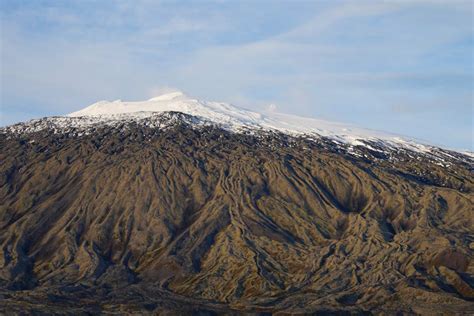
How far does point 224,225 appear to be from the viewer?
498ft

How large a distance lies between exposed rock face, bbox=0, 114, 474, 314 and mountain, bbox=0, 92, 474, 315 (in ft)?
1.11

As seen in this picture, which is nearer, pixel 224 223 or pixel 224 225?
pixel 224 225

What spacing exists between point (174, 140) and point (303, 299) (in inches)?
2788

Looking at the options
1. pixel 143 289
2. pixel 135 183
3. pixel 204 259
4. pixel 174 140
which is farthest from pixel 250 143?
pixel 143 289

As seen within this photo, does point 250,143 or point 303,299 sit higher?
point 250,143

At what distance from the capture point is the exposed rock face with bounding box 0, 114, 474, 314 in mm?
127625

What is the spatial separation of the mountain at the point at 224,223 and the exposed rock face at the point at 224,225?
34cm

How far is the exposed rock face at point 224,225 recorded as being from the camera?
127625 mm

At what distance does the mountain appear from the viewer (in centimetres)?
12731

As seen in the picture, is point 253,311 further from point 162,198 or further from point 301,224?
point 162,198

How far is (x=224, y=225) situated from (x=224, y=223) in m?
0.72

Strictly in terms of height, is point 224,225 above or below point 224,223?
below

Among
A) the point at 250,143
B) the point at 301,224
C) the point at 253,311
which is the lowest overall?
the point at 253,311

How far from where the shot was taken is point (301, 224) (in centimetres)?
15275
